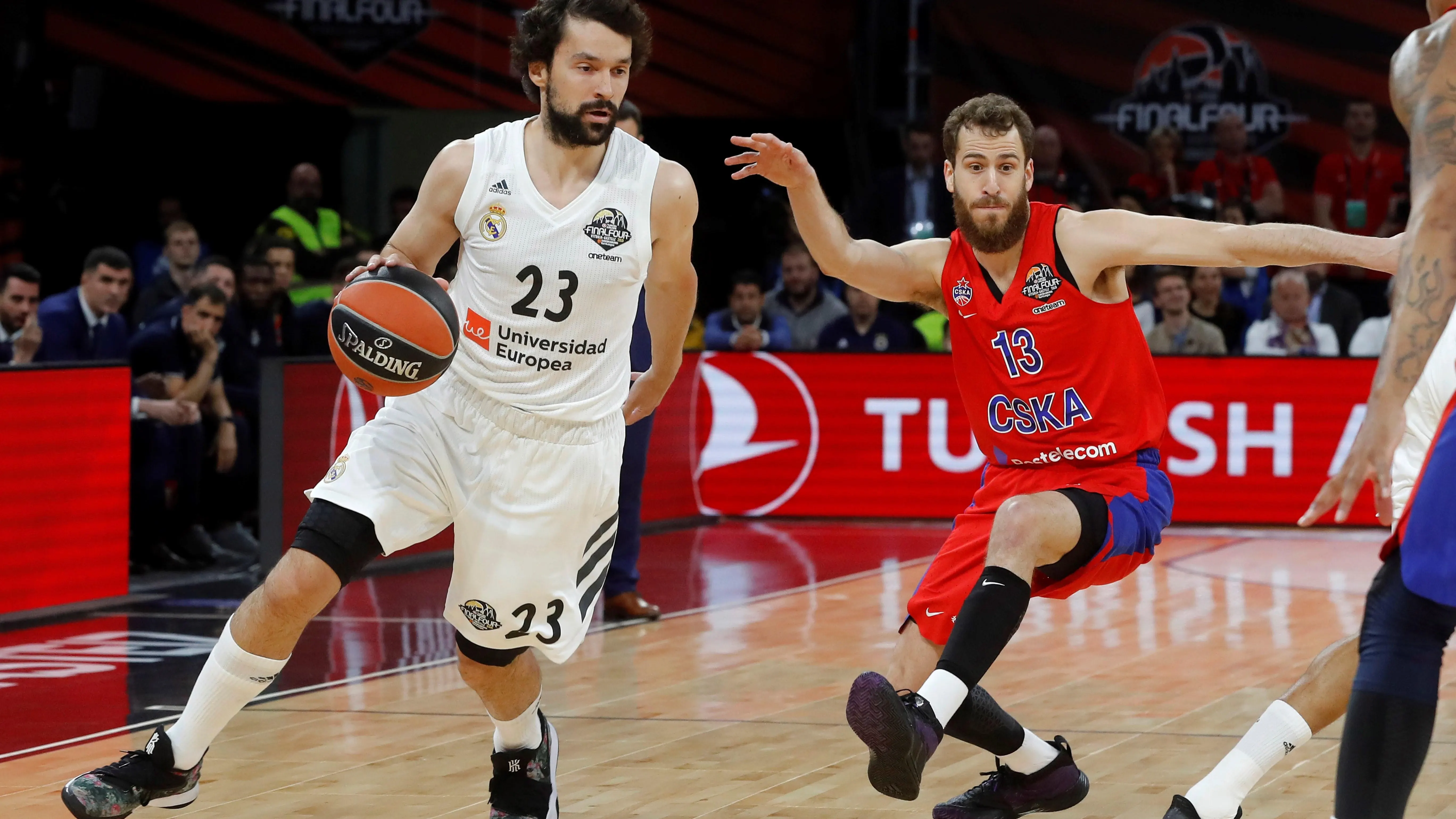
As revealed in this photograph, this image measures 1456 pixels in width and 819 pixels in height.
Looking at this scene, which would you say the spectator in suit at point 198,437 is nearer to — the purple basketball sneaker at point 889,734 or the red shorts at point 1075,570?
the red shorts at point 1075,570

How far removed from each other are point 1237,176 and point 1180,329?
1783 millimetres

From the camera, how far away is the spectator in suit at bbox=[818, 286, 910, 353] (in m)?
12.0

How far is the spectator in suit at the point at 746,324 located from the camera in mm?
11883

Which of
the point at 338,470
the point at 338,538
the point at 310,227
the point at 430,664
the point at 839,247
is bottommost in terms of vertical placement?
the point at 430,664

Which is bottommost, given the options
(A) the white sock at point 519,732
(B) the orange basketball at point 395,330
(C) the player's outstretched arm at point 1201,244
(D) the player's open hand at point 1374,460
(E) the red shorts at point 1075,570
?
(A) the white sock at point 519,732

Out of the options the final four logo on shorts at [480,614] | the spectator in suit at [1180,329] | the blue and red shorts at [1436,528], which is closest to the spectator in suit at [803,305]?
the spectator in suit at [1180,329]

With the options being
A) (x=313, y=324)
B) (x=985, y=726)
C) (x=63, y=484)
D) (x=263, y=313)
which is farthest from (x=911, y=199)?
(x=985, y=726)

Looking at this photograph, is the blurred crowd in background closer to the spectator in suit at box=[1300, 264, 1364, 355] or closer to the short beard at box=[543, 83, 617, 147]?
the spectator in suit at box=[1300, 264, 1364, 355]

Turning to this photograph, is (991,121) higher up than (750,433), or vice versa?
(991,121)

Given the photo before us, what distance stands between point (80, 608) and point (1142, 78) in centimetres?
812

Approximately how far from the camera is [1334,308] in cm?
1192

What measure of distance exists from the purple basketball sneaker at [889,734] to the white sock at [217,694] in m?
1.26

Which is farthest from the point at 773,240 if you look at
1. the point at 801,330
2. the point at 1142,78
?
the point at 1142,78

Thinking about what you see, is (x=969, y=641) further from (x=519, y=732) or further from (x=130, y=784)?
(x=130, y=784)
